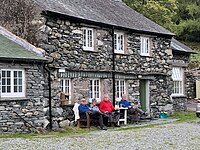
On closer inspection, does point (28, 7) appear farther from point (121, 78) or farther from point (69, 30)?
point (121, 78)

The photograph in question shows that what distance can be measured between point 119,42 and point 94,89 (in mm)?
3030

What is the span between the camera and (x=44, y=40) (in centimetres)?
1866

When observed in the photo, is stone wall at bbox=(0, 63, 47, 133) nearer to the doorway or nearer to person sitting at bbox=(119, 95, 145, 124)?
person sitting at bbox=(119, 95, 145, 124)

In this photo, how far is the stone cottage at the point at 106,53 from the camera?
19125 mm

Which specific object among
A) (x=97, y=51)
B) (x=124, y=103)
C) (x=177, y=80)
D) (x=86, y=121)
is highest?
(x=97, y=51)

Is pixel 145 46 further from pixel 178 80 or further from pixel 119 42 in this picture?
pixel 178 80

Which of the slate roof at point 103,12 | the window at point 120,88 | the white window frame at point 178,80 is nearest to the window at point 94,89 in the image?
the window at point 120,88

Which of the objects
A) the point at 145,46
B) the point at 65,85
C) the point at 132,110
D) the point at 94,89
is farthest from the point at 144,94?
the point at 65,85

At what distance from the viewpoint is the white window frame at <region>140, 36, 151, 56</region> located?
24516mm

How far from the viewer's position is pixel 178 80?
95.3ft

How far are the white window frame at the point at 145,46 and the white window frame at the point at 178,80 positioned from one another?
4246 mm

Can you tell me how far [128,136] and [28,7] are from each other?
7253 mm

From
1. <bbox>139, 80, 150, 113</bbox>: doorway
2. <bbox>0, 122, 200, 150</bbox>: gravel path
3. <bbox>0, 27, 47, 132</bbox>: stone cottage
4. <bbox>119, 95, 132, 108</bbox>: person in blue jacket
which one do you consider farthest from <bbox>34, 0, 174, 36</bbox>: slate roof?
<bbox>0, 122, 200, 150</bbox>: gravel path

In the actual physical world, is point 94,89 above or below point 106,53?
below
